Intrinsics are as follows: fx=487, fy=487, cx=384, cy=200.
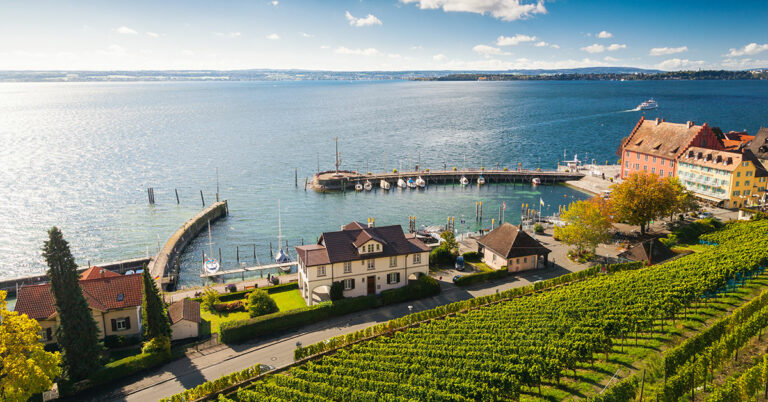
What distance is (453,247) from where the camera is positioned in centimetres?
6925

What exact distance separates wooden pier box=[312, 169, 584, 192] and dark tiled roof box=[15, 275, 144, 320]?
75.1 m

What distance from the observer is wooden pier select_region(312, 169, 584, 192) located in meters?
125

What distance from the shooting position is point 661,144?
10106 cm

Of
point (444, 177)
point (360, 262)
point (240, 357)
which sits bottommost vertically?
point (240, 357)

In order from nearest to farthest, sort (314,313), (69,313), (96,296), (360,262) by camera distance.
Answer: (69,313), (96,296), (314,313), (360,262)

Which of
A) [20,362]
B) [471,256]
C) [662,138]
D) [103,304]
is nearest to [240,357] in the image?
[103,304]

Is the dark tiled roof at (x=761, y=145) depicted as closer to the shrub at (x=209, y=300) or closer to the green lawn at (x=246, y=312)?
the green lawn at (x=246, y=312)

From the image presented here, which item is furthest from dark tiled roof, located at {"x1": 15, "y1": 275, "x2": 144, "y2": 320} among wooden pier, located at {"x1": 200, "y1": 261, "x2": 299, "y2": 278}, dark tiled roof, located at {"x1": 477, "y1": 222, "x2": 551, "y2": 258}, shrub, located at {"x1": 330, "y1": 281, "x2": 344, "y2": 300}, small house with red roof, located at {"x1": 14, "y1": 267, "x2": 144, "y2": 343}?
dark tiled roof, located at {"x1": 477, "y1": 222, "x2": 551, "y2": 258}

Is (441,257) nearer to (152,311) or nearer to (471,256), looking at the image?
(471,256)

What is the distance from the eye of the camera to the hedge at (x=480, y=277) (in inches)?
2382

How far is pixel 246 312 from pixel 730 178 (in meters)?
83.8

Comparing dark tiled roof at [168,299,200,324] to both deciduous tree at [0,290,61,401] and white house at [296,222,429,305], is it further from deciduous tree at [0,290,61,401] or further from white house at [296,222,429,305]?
deciduous tree at [0,290,61,401]

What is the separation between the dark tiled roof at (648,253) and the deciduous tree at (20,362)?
64.2 meters

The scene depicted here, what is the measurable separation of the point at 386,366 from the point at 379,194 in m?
84.8
